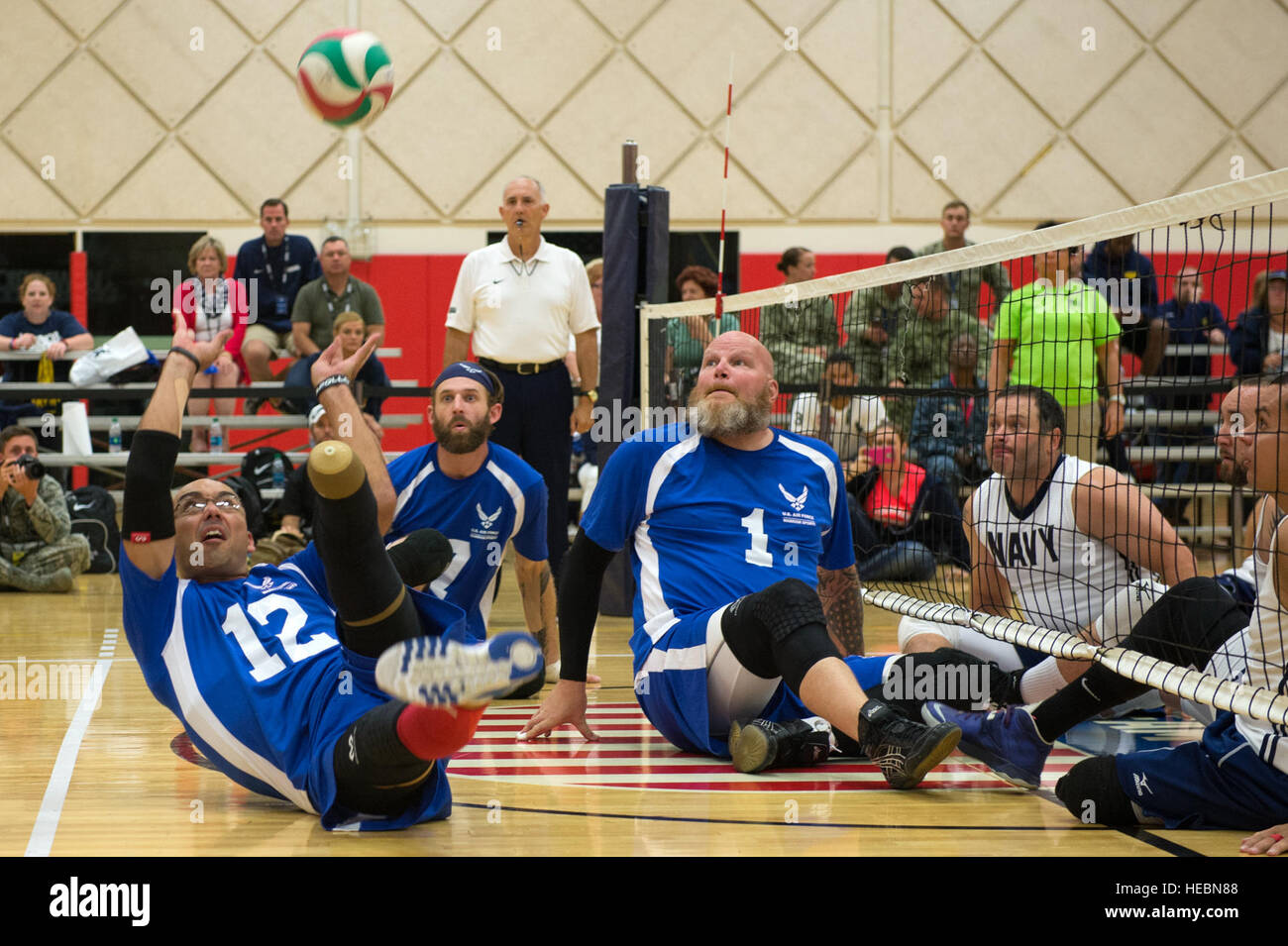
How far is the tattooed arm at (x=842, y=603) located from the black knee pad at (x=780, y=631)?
0.89 meters

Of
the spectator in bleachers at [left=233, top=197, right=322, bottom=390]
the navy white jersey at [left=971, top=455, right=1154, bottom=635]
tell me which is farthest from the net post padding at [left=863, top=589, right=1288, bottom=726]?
the spectator in bleachers at [left=233, top=197, right=322, bottom=390]

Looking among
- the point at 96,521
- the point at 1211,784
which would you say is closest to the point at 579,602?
the point at 1211,784

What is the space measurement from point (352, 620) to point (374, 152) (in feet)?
37.1

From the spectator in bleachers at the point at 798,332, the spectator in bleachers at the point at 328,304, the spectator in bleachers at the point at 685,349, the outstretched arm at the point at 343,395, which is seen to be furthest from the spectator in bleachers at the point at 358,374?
the outstretched arm at the point at 343,395

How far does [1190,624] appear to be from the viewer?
3.94 meters

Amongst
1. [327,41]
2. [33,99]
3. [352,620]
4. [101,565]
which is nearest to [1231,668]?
[352,620]

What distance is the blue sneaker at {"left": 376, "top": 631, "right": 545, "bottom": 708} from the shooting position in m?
2.81

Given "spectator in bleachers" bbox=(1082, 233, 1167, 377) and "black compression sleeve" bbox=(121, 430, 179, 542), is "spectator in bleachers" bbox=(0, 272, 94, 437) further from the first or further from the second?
"black compression sleeve" bbox=(121, 430, 179, 542)

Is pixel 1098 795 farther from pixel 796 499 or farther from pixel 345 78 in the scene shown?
pixel 345 78

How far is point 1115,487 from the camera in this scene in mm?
4742

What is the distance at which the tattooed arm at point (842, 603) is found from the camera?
4965 mm

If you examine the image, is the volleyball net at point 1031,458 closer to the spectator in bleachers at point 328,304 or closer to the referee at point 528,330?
the referee at point 528,330

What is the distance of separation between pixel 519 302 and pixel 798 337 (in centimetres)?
340
